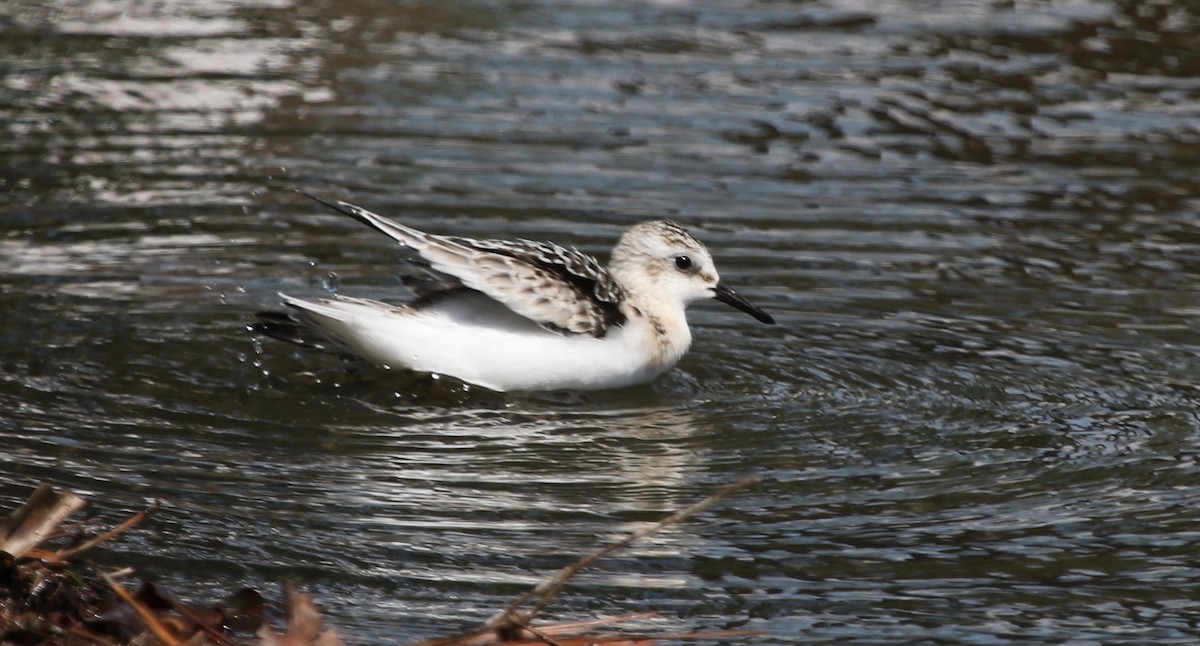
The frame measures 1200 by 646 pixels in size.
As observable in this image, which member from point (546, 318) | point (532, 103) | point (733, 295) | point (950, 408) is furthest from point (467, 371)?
point (532, 103)

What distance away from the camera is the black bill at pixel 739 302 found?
8570 mm

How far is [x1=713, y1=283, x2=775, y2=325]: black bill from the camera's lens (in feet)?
28.1

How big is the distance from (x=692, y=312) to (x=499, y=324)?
5.81 feet

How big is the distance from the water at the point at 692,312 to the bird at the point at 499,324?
0.15 meters

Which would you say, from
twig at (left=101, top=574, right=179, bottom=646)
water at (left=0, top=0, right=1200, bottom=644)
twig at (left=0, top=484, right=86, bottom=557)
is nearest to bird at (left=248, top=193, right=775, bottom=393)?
water at (left=0, top=0, right=1200, bottom=644)

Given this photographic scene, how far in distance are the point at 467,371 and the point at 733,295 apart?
1.38 m

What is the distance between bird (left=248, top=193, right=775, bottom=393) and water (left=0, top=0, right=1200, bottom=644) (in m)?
0.15

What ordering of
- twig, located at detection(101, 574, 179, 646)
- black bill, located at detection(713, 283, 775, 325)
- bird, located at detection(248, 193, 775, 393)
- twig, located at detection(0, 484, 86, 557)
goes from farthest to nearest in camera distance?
black bill, located at detection(713, 283, 775, 325) < bird, located at detection(248, 193, 775, 393) < twig, located at detection(0, 484, 86, 557) < twig, located at detection(101, 574, 179, 646)

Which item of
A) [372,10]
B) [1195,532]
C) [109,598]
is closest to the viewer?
[109,598]

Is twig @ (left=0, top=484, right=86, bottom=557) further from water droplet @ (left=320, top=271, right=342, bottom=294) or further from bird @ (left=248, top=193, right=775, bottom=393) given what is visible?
water droplet @ (left=320, top=271, right=342, bottom=294)

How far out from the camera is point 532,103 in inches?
490

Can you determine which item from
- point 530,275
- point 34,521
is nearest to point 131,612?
point 34,521

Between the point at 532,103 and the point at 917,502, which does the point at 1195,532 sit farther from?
the point at 532,103

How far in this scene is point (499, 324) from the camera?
8.12 metres
